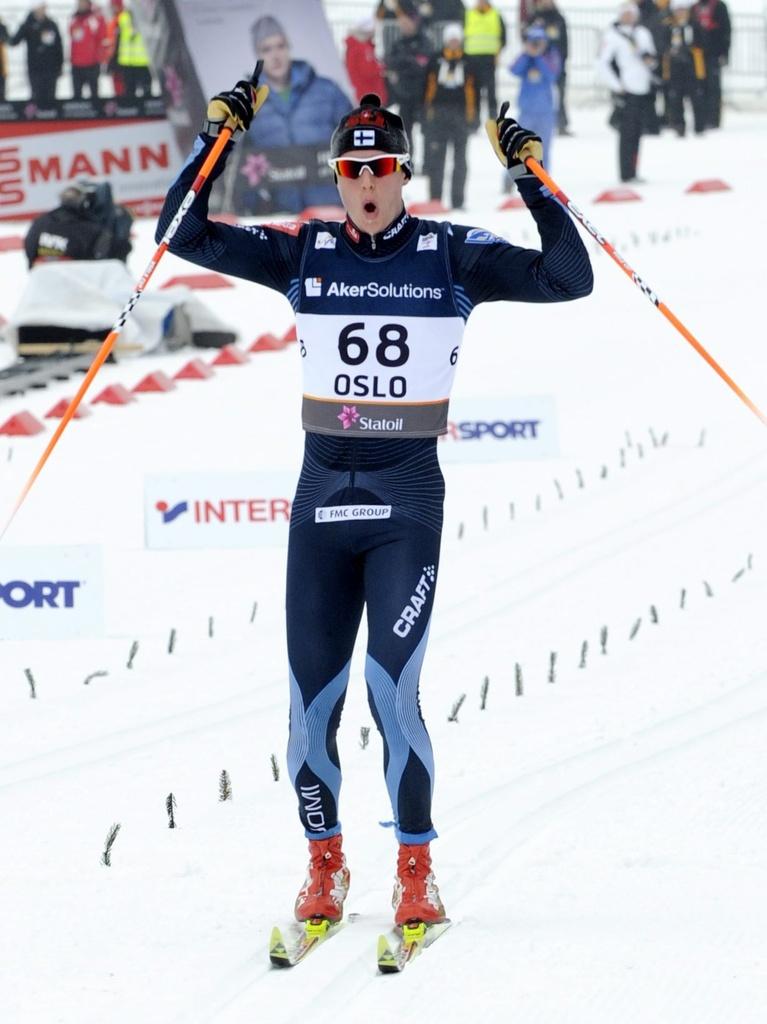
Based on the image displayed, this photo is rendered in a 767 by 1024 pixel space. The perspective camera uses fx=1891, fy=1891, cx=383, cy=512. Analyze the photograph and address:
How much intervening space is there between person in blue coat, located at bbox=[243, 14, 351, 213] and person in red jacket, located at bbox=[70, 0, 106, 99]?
711 cm

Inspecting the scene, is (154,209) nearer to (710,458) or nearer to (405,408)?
(710,458)

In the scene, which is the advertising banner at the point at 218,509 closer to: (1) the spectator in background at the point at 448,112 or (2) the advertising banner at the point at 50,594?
(2) the advertising banner at the point at 50,594

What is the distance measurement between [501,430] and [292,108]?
11.7m

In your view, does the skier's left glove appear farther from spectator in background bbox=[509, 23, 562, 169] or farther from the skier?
spectator in background bbox=[509, 23, 562, 169]

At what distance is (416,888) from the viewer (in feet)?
16.2

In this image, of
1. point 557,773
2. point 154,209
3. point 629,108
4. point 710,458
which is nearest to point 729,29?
point 629,108

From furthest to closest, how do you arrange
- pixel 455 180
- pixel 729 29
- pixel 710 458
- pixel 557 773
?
pixel 729 29, pixel 455 180, pixel 710 458, pixel 557 773

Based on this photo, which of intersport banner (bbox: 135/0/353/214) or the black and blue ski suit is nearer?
the black and blue ski suit

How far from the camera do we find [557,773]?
20.8 ft

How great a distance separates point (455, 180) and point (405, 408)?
A: 57.8 feet

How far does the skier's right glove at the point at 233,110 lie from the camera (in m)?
5.06

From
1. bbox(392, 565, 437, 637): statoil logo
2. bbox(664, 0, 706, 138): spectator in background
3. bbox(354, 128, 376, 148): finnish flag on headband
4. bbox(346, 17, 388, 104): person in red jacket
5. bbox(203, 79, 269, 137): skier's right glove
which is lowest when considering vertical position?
bbox(664, 0, 706, 138): spectator in background

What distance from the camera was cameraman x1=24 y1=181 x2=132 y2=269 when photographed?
1550 centimetres

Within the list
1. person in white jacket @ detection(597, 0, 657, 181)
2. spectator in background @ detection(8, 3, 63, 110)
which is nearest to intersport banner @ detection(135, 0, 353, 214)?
person in white jacket @ detection(597, 0, 657, 181)
